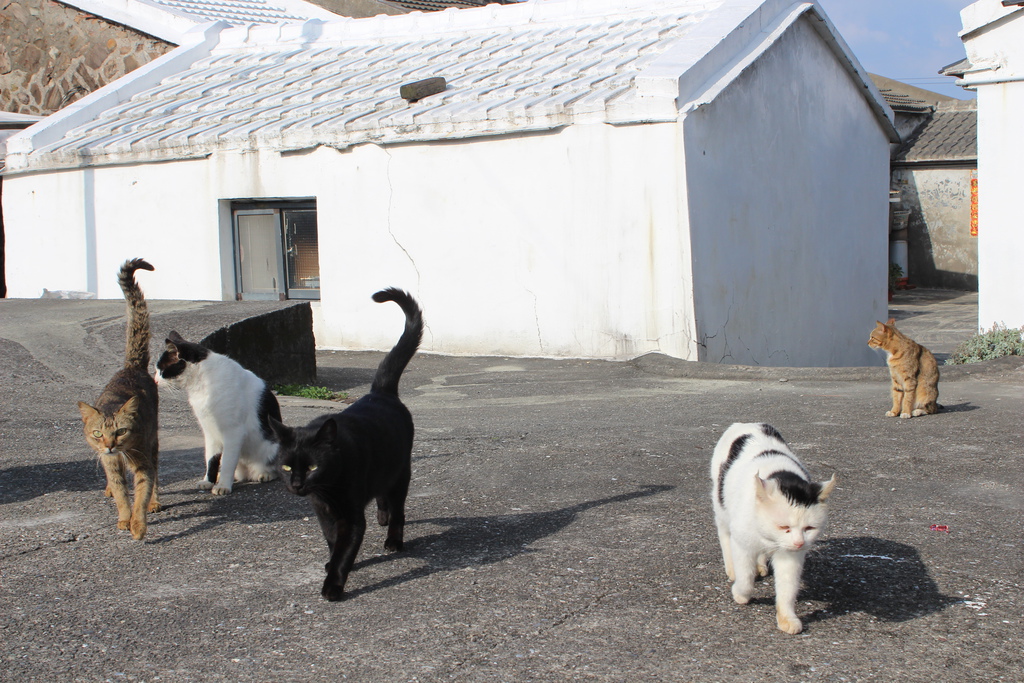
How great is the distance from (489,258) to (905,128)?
22522 millimetres

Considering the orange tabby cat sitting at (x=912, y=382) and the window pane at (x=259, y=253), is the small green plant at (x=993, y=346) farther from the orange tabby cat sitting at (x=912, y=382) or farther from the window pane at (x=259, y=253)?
the window pane at (x=259, y=253)

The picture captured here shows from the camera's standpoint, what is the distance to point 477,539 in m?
4.33

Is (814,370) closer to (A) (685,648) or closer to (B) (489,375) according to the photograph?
(B) (489,375)

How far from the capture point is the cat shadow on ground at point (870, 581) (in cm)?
347

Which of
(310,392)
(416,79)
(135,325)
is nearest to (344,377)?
(310,392)

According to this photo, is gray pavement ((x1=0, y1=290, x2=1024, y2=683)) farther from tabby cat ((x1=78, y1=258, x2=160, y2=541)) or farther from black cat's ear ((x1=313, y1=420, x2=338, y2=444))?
black cat's ear ((x1=313, y1=420, x2=338, y2=444))

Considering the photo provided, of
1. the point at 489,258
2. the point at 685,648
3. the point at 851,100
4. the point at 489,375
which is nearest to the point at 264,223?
the point at 489,258

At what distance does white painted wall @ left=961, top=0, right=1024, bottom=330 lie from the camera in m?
10.1

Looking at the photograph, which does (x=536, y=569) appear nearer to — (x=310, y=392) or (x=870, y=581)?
(x=870, y=581)

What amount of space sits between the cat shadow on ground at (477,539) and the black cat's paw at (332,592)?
7cm

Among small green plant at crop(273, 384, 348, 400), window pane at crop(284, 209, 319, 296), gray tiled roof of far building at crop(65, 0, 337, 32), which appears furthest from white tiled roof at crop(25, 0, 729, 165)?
small green plant at crop(273, 384, 348, 400)

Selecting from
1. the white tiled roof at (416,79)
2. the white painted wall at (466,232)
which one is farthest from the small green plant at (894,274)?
the white painted wall at (466,232)

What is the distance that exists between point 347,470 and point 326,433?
0.19 metres

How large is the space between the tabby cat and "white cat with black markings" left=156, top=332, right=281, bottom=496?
9.2 inches
